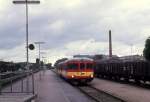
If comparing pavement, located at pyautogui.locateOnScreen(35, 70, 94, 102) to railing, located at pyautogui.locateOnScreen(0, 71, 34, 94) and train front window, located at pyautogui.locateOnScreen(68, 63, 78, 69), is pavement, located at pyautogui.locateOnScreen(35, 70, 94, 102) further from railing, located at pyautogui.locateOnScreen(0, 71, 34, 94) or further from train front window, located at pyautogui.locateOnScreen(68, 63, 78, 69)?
train front window, located at pyautogui.locateOnScreen(68, 63, 78, 69)

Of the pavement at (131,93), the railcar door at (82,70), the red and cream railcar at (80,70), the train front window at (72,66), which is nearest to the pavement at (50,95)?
the pavement at (131,93)

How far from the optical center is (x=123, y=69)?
57188 mm

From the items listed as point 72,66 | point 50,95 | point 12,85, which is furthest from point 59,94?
point 72,66

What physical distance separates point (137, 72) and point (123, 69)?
8.39 meters

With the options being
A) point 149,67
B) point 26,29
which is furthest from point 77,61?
point 26,29

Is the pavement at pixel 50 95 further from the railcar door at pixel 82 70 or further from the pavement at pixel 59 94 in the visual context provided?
the railcar door at pixel 82 70

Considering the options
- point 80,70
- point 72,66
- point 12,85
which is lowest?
point 12,85

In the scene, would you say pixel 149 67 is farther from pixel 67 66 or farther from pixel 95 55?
pixel 95 55

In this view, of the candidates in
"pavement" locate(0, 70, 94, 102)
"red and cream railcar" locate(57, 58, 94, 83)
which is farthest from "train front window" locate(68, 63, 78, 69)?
"pavement" locate(0, 70, 94, 102)

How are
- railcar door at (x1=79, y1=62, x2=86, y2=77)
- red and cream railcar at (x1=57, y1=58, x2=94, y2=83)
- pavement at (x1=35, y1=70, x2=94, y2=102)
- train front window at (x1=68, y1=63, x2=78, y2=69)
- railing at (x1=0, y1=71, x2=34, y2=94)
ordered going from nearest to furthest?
pavement at (x1=35, y1=70, x2=94, y2=102) → railing at (x1=0, y1=71, x2=34, y2=94) → railcar door at (x1=79, y1=62, x2=86, y2=77) → red and cream railcar at (x1=57, y1=58, x2=94, y2=83) → train front window at (x1=68, y1=63, x2=78, y2=69)

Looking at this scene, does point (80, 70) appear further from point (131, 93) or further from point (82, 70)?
point (131, 93)

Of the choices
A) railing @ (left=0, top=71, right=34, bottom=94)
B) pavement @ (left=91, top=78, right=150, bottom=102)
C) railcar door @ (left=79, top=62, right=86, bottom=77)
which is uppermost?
railcar door @ (left=79, top=62, right=86, bottom=77)

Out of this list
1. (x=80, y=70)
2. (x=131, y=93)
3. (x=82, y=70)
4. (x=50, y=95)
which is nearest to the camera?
(x=50, y=95)

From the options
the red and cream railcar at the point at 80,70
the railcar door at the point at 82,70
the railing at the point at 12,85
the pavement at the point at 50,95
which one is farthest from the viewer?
the red and cream railcar at the point at 80,70
